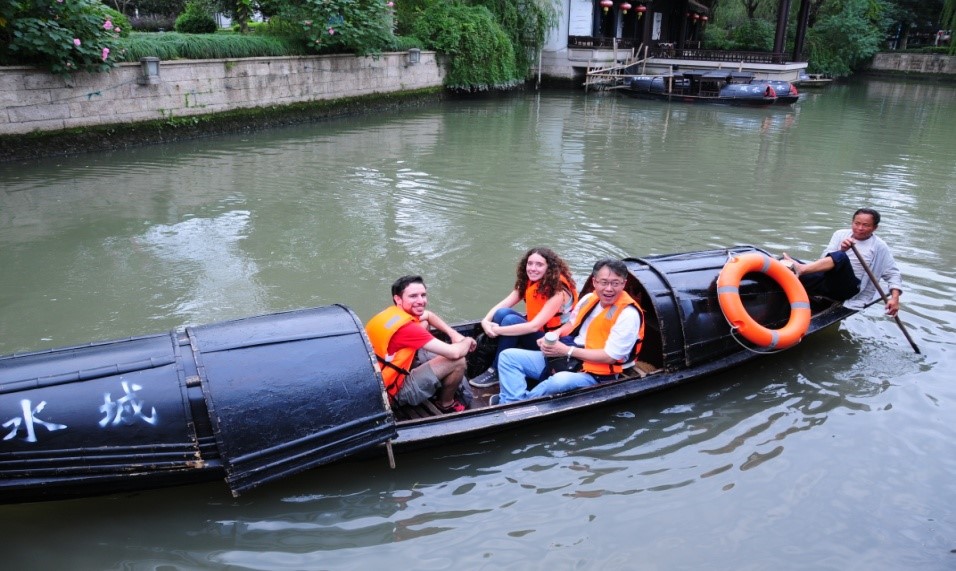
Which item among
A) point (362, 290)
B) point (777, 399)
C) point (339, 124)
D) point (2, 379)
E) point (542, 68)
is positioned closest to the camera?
point (2, 379)

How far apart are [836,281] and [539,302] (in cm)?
297

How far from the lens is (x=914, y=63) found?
131 feet

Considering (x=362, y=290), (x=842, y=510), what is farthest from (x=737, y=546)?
(x=362, y=290)

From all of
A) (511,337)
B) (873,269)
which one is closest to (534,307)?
(511,337)

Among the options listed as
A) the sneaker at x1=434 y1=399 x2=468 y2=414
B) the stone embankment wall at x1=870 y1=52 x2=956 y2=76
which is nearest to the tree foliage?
the stone embankment wall at x1=870 y1=52 x2=956 y2=76

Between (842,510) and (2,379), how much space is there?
4939mm

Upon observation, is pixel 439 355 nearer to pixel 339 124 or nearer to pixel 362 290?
pixel 362 290

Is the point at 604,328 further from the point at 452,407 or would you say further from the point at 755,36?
the point at 755,36

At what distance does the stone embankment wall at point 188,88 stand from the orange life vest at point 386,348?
1145 centimetres

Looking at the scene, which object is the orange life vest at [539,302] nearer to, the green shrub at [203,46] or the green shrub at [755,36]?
the green shrub at [203,46]

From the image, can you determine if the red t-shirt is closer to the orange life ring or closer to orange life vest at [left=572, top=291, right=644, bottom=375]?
orange life vest at [left=572, top=291, right=644, bottom=375]

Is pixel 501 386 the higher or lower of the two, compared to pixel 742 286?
lower

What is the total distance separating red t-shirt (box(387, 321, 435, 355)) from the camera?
15.2ft

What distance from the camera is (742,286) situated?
5.82 metres
